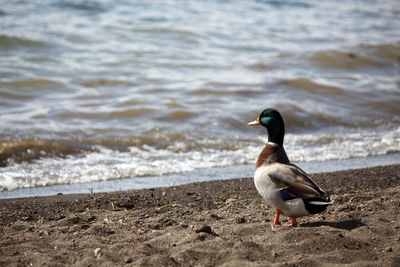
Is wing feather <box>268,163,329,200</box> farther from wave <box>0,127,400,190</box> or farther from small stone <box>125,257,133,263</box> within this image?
wave <box>0,127,400,190</box>

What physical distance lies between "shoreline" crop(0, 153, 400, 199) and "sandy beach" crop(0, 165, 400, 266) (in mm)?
373

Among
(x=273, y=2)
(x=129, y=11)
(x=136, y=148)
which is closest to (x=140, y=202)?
(x=136, y=148)

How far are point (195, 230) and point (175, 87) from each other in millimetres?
7195

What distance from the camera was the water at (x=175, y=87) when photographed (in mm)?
7504

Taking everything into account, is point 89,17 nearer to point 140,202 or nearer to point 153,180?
point 153,180

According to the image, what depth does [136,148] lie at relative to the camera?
25.6 feet

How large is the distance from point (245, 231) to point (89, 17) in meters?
14.2

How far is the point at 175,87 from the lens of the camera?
11.2 metres

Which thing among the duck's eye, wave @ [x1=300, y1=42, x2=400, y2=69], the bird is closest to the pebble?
the bird

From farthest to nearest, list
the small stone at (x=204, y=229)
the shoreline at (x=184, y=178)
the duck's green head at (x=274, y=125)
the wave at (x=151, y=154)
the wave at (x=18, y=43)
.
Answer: the wave at (x=18, y=43)
the wave at (x=151, y=154)
the shoreline at (x=184, y=178)
the duck's green head at (x=274, y=125)
the small stone at (x=204, y=229)

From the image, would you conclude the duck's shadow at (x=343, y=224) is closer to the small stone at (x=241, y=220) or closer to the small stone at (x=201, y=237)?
the small stone at (x=241, y=220)

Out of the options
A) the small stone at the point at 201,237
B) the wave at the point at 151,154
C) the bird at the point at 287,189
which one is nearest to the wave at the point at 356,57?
the wave at the point at 151,154

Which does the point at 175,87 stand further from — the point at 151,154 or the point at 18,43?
the point at 18,43

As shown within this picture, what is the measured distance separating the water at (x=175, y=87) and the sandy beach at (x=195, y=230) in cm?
123
